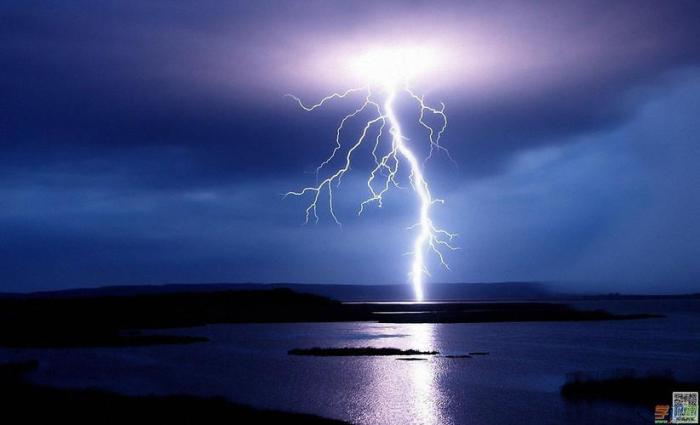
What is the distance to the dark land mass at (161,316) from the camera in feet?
181

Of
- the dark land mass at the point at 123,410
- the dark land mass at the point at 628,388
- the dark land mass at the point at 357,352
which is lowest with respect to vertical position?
the dark land mass at the point at 123,410

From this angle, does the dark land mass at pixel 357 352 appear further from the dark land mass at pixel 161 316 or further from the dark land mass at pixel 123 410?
the dark land mass at pixel 123 410

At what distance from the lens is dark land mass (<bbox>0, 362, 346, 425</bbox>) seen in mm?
20875

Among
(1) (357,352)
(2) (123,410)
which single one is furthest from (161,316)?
(2) (123,410)

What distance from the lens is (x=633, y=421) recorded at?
73.2 ft

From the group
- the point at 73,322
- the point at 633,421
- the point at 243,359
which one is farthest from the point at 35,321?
the point at 633,421

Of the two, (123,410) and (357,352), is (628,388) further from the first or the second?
(123,410)

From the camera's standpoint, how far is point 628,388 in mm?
27719

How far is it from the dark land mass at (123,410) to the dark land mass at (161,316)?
26.1 meters

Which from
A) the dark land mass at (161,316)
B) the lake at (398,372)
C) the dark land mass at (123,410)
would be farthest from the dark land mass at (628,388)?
the dark land mass at (161,316)

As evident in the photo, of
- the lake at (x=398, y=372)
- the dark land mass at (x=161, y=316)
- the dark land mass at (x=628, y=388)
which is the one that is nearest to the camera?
the lake at (x=398, y=372)

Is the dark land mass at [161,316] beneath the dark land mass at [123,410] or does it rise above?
above

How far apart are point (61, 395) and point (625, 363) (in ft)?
90.1

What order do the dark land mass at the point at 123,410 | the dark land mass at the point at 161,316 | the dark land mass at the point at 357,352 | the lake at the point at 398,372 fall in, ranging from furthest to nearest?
the dark land mass at the point at 161,316 → the dark land mass at the point at 357,352 → the lake at the point at 398,372 → the dark land mass at the point at 123,410
